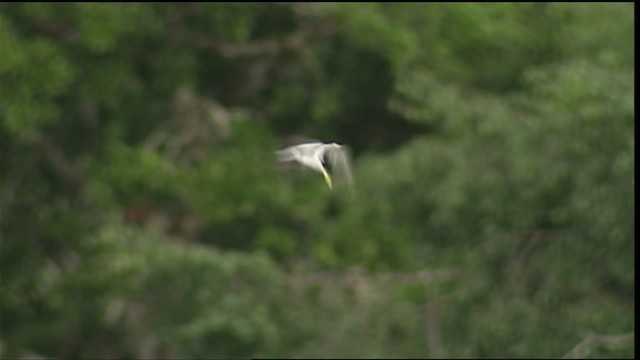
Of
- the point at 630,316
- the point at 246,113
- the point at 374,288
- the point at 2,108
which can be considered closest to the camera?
the point at 630,316

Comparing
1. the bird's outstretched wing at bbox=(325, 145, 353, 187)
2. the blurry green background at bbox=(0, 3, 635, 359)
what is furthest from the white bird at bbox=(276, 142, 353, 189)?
the blurry green background at bbox=(0, 3, 635, 359)

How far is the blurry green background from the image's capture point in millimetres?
11445

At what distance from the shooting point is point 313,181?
51.8 feet

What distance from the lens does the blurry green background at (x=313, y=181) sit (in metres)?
11.4

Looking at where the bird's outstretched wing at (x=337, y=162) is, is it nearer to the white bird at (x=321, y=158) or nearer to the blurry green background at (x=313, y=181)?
the white bird at (x=321, y=158)

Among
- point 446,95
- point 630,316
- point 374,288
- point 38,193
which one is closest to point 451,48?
point 446,95

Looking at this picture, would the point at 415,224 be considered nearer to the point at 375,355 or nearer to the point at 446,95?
the point at 446,95

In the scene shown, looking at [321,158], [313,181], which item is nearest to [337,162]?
[321,158]

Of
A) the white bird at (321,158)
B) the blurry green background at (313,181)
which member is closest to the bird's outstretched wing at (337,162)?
the white bird at (321,158)

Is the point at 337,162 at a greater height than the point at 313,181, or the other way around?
the point at 313,181

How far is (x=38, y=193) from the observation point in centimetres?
1462

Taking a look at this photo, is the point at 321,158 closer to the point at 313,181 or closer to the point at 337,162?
the point at 337,162

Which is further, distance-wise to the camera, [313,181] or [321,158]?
[313,181]

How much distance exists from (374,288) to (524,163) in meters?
2.41
